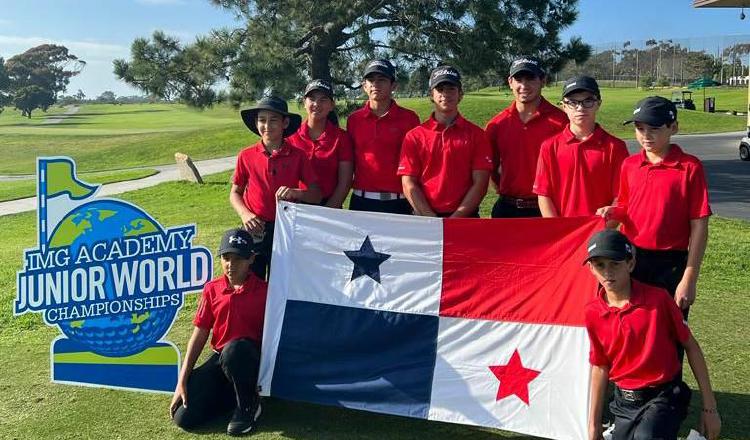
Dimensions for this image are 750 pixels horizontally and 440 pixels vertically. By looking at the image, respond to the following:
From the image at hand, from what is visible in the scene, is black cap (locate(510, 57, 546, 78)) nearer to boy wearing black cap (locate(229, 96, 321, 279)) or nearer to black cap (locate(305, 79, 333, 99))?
black cap (locate(305, 79, 333, 99))

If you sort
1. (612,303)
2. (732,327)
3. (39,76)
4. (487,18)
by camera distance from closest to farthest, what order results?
(612,303) → (732,327) → (487,18) → (39,76)

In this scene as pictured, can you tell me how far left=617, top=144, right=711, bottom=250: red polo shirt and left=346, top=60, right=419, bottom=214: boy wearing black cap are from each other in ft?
4.99

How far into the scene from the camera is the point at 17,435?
4000mm

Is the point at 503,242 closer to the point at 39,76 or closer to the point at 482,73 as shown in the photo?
the point at 482,73

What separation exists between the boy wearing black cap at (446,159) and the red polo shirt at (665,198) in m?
0.93

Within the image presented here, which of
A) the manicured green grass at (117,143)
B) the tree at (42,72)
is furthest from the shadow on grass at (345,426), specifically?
the tree at (42,72)

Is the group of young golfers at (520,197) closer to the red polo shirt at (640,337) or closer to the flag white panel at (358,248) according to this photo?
the red polo shirt at (640,337)

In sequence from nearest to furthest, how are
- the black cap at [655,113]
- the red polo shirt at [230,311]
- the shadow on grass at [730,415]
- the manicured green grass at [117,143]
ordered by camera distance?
the black cap at [655,113], the shadow on grass at [730,415], the red polo shirt at [230,311], the manicured green grass at [117,143]

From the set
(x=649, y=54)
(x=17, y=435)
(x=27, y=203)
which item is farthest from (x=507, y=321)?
(x=649, y=54)

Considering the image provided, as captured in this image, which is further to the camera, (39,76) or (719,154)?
(39,76)

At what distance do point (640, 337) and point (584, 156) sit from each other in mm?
1032

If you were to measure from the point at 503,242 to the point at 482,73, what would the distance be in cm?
967

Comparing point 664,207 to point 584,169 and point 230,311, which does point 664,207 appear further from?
point 230,311

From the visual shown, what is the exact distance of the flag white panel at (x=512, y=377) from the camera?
3572 millimetres
